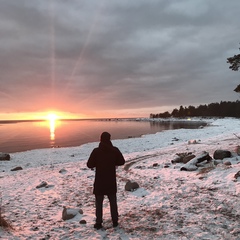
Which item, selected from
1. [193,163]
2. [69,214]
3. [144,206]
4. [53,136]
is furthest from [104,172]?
[53,136]

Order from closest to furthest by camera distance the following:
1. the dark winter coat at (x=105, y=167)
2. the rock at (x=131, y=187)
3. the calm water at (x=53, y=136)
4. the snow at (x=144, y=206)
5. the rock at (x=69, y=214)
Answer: the snow at (x=144, y=206) → the dark winter coat at (x=105, y=167) → the rock at (x=69, y=214) → the rock at (x=131, y=187) → the calm water at (x=53, y=136)

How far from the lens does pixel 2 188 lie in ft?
38.5

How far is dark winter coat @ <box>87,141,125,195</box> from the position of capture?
641cm

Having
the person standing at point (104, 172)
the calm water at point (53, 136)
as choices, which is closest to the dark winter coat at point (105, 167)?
the person standing at point (104, 172)

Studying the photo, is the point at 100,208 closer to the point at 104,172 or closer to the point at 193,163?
the point at 104,172

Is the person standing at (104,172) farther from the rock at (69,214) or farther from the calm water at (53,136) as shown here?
the calm water at (53,136)

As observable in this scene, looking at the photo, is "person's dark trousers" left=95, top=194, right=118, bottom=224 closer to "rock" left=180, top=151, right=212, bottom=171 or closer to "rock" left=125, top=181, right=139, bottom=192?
"rock" left=125, top=181, right=139, bottom=192

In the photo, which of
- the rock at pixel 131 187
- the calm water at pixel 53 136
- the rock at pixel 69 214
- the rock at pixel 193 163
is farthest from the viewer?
the calm water at pixel 53 136

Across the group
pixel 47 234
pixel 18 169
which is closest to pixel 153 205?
pixel 47 234

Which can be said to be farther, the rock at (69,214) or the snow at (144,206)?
the rock at (69,214)

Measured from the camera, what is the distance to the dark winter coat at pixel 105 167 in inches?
252

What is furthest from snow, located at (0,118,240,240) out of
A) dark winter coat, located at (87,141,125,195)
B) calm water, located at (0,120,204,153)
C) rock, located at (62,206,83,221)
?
calm water, located at (0,120,204,153)

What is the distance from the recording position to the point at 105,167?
644 centimetres

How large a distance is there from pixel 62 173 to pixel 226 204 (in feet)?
33.5
